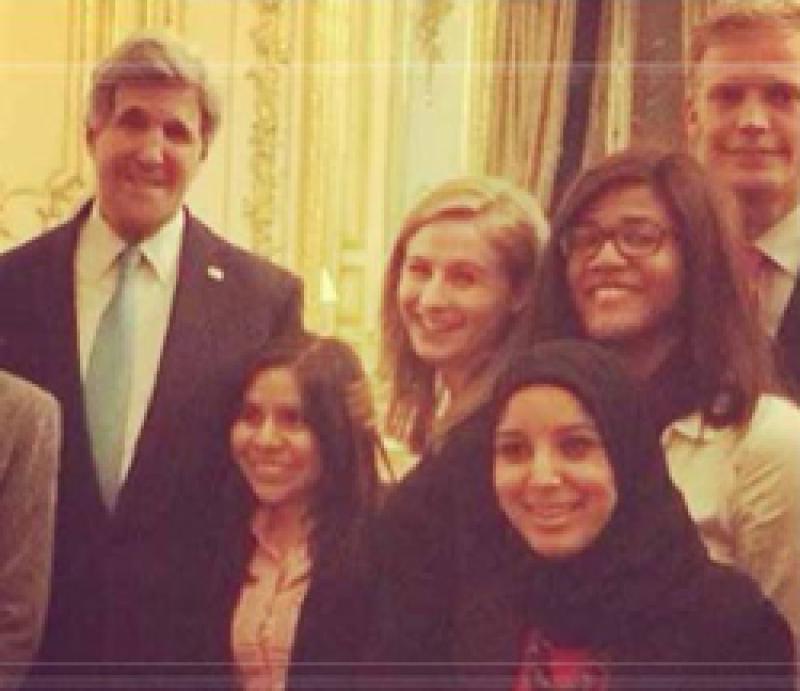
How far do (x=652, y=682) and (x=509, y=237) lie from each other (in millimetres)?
824

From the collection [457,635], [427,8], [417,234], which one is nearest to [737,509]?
[457,635]

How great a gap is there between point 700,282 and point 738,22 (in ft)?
1.60

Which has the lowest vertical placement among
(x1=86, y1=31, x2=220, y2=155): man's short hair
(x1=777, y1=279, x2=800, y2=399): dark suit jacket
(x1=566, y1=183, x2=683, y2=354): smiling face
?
(x1=777, y1=279, x2=800, y2=399): dark suit jacket

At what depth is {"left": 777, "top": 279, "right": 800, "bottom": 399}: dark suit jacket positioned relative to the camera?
10.1ft

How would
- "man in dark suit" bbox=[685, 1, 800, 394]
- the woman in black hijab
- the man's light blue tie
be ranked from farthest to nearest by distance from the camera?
the man's light blue tie < "man in dark suit" bbox=[685, 1, 800, 394] < the woman in black hijab

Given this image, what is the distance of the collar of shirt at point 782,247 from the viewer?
313cm

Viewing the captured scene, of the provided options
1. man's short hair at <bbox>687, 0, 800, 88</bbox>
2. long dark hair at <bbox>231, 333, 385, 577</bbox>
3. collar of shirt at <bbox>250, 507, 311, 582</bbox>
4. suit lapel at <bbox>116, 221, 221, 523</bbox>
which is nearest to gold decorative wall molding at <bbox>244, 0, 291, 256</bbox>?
suit lapel at <bbox>116, 221, 221, 523</bbox>

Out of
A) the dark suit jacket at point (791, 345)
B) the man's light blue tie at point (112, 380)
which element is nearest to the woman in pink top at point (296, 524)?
the man's light blue tie at point (112, 380)

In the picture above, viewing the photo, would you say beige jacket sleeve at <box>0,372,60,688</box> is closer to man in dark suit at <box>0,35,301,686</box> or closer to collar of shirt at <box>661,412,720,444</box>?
man in dark suit at <box>0,35,301,686</box>

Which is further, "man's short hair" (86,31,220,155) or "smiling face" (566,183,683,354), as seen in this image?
"man's short hair" (86,31,220,155)

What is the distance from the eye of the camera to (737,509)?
9.91ft

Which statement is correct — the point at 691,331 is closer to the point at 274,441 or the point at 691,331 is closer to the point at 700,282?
the point at 700,282

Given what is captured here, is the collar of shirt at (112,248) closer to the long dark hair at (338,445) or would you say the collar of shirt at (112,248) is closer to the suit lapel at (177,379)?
the suit lapel at (177,379)

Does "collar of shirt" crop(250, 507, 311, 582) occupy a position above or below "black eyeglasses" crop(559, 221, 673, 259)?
below
